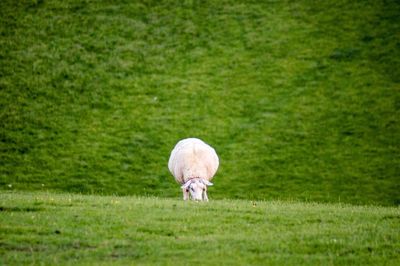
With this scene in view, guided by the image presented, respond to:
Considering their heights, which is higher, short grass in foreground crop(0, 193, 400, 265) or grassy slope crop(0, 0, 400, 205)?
grassy slope crop(0, 0, 400, 205)

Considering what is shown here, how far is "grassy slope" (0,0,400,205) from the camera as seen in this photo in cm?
3084

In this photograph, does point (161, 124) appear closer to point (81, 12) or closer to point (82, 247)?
point (81, 12)

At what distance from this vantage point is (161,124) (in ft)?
113

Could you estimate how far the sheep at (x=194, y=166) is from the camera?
1894 cm

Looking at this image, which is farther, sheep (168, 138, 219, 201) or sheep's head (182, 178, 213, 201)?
sheep (168, 138, 219, 201)

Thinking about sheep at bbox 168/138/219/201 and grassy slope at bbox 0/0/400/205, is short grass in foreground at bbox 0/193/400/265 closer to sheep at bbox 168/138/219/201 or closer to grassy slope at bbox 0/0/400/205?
sheep at bbox 168/138/219/201

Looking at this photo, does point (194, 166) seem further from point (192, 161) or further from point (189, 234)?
point (189, 234)

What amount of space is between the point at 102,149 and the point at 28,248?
20.6m

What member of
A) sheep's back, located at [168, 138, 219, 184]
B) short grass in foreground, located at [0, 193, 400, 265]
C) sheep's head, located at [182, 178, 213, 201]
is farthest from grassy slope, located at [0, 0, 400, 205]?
short grass in foreground, located at [0, 193, 400, 265]

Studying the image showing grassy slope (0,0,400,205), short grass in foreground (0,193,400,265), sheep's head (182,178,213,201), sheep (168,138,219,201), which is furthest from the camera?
grassy slope (0,0,400,205)

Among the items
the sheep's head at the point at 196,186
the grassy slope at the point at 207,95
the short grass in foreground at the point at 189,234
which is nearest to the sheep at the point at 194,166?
the sheep's head at the point at 196,186

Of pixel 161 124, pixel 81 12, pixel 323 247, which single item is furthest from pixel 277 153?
pixel 323 247

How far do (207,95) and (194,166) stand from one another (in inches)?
672

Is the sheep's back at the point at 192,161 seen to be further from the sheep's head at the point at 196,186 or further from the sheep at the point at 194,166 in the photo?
the sheep's head at the point at 196,186
